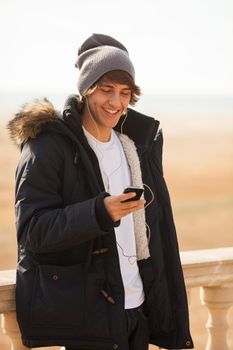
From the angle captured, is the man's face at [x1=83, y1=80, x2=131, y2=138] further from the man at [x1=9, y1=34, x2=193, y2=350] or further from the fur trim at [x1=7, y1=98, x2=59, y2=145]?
the fur trim at [x1=7, y1=98, x2=59, y2=145]

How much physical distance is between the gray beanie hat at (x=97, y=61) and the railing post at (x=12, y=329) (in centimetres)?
78

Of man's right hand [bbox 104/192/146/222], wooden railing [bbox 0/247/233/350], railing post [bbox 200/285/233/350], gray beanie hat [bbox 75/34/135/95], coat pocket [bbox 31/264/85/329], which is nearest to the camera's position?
man's right hand [bbox 104/192/146/222]

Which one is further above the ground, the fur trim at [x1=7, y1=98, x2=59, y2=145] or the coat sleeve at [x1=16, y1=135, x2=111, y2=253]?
the fur trim at [x1=7, y1=98, x2=59, y2=145]

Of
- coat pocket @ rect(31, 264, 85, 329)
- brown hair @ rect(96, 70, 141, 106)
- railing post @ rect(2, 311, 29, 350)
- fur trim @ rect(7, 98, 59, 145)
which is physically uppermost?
brown hair @ rect(96, 70, 141, 106)

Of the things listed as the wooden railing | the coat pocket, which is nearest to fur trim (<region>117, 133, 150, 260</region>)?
the coat pocket

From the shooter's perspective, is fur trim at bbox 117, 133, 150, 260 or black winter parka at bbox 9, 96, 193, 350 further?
fur trim at bbox 117, 133, 150, 260

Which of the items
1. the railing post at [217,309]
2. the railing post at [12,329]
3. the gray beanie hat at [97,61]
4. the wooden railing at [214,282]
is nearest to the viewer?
the gray beanie hat at [97,61]

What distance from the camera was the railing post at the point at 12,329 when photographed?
2518mm

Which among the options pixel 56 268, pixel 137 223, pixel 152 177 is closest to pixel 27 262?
pixel 56 268

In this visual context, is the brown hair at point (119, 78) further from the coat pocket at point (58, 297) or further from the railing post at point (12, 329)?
the railing post at point (12, 329)

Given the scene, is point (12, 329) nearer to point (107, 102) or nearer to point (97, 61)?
point (107, 102)

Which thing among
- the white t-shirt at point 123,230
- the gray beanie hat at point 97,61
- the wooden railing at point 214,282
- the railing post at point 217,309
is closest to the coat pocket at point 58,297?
the white t-shirt at point 123,230

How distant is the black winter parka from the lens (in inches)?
87.5

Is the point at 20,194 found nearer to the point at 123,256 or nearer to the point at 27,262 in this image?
the point at 27,262
